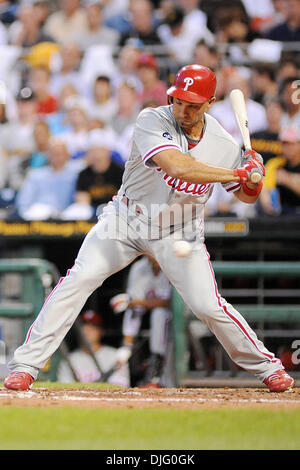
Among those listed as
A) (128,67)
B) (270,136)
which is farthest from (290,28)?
(270,136)

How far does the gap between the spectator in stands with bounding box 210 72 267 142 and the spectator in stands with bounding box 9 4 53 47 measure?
3084mm

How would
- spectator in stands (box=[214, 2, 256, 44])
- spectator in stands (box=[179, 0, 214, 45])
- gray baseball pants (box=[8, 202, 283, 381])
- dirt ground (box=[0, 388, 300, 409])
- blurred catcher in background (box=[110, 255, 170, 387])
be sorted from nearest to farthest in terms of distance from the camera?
dirt ground (box=[0, 388, 300, 409]), gray baseball pants (box=[8, 202, 283, 381]), blurred catcher in background (box=[110, 255, 170, 387]), spectator in stands (box=[214, 2, 256, 44]), spectator in stands (box=[179, 0, 214, 45])

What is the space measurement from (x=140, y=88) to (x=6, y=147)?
1.74m

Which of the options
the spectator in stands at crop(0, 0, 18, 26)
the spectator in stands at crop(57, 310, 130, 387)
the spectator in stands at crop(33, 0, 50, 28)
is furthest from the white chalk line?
the spectator in stands at crop(0, 0, 18, 26)

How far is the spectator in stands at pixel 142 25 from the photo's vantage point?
11.5 meters

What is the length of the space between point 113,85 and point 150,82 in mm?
750

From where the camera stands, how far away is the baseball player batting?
5426 millimetres

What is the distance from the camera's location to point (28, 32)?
12211 millimetres

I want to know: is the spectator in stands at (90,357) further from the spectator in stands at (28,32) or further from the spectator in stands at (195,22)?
the spectator in stands at (28,32)

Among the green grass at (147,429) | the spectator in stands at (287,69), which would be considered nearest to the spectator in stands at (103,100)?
the spectator in stands at (287,69)

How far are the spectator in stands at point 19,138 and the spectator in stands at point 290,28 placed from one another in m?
3.07

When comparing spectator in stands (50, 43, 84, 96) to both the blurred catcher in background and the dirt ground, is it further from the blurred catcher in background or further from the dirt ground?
the dirt ground

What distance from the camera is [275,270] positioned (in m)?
7.68
